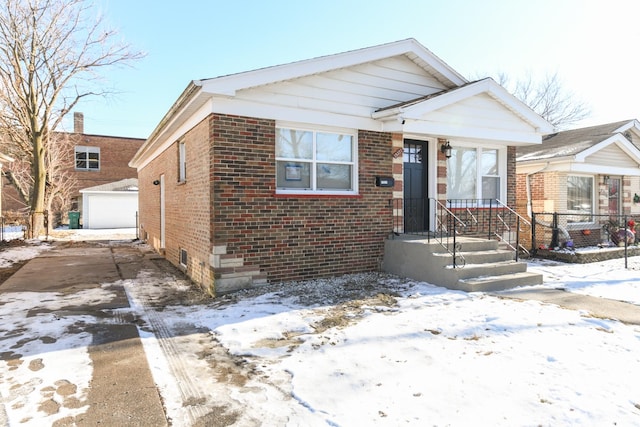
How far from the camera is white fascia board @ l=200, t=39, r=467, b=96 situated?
6355 millimetres

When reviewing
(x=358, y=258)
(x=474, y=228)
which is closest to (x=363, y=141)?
(x=358, y=258)

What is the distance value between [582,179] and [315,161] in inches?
401

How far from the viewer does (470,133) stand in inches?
342

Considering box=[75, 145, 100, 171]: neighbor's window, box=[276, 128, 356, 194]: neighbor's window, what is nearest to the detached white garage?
box=[75, 145, 100, 171]: neighbor's window

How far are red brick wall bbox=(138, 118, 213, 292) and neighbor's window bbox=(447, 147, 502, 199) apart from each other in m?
5.48

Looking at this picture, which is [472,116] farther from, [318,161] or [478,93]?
[318,161]

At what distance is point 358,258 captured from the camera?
7898mm

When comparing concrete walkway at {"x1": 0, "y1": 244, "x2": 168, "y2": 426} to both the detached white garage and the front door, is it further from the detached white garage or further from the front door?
the detached white garage

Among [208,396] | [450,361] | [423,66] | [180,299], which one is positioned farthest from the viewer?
[423,66]

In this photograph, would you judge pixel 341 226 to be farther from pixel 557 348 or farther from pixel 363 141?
pixel 557 348

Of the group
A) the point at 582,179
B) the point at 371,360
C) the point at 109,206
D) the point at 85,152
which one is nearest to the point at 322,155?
the point at 371,360

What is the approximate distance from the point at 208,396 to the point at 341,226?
15.9 ft

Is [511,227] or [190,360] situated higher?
[511,227]

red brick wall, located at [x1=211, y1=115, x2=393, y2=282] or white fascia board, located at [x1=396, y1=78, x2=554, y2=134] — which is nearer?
red brick wall, located at [x1=211, y1=115, x2=393, y2=282]
